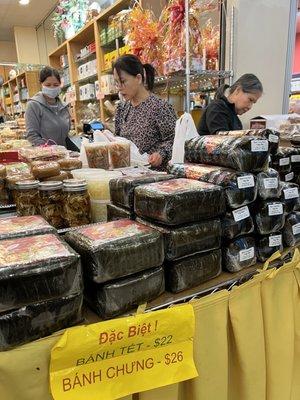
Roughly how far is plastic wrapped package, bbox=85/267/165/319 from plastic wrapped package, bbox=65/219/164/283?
0.02m

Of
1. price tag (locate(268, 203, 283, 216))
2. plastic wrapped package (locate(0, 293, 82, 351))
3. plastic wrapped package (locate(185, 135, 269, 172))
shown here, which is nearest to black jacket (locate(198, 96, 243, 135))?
plastic wrapped package (locate(185, 135, 269, 172))

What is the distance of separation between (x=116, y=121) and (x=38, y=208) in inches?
51.4

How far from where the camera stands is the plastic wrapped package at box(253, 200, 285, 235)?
0.94 m

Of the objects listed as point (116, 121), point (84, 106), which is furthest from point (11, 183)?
point (84, 106)

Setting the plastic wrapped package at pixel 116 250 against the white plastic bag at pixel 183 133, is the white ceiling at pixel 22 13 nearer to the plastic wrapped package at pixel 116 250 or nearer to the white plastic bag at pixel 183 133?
the white plastic bag at pixel 183 133

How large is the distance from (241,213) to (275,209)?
124 millimetres

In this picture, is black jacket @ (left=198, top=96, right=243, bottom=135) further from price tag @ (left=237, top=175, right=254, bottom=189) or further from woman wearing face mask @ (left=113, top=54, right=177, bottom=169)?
price tag @ (left=237, top=175, right=254, bottom=189)

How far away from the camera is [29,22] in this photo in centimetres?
704

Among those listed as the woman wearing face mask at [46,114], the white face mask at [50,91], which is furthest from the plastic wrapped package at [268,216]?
the white face mask at [50,91]

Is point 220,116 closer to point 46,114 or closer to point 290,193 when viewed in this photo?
point 290,193

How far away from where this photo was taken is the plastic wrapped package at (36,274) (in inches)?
22.1

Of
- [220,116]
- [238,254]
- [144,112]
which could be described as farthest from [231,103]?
[238,254]

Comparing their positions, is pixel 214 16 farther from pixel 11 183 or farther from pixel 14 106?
pixel 14 106

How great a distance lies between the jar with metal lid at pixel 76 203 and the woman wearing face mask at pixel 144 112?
0.91 m
